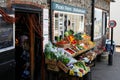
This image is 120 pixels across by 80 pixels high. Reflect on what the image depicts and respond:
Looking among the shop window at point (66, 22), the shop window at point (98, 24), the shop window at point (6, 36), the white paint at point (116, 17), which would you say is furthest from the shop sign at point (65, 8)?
the white paint at point (116, 17)

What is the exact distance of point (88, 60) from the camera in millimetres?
10797

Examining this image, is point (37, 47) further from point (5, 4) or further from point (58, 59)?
point (5, 4)

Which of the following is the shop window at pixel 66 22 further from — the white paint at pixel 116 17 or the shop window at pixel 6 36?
the white paint at pixel 116 17

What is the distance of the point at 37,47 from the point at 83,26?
16.3 feet

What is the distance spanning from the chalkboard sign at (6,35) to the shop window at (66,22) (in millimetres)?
3128

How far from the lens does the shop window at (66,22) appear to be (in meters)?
10.2

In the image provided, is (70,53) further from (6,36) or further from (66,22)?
(6,36)

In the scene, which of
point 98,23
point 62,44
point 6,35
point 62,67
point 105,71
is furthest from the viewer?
point 98,23

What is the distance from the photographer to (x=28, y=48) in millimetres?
8938

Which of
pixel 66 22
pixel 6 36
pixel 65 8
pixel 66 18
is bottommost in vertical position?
pixel 6 36

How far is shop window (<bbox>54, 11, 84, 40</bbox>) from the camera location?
10.2 meters

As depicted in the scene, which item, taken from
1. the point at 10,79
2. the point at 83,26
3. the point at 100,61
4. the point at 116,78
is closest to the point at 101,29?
the point at 100,61

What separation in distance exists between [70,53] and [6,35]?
327 cm

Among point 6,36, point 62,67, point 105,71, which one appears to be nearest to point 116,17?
point 105,71
